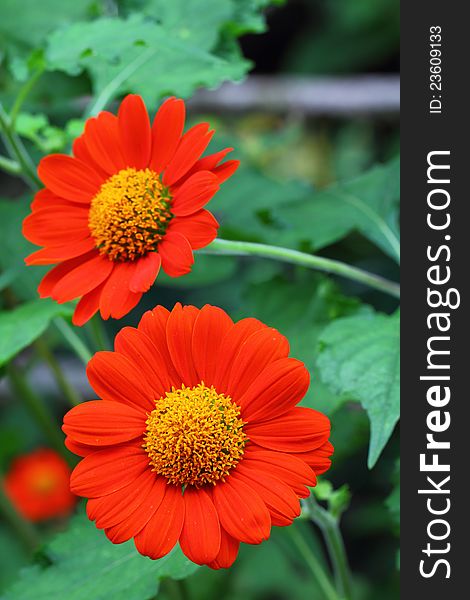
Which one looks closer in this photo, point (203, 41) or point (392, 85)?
point (203, 41)

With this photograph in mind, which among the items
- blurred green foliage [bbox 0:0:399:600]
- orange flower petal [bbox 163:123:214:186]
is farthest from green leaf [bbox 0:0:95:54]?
orange flower petal [bbox 163:123:214:186]

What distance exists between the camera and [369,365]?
2.52 feet

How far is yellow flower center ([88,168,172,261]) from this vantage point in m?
0.76

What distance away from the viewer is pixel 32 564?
2.76ft

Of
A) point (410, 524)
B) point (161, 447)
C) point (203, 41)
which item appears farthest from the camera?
point (203, 41)

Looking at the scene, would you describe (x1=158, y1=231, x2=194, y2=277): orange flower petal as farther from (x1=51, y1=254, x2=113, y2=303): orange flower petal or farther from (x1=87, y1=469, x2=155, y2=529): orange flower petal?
(x1=87, y1=469, x2=155, y2=529): orange flower petal

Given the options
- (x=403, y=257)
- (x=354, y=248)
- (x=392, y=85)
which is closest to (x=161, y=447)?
(x=403, y=257)

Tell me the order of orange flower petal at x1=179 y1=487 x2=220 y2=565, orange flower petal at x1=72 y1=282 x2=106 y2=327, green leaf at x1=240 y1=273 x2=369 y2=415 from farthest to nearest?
green leaf at x1=240 y1=273 x2=369 y2=415 → orange flower petal at x1=72 y1=282 x2=106 y2=327 → orange flower petal at x1=179 y1=487 x2=220 y2=565

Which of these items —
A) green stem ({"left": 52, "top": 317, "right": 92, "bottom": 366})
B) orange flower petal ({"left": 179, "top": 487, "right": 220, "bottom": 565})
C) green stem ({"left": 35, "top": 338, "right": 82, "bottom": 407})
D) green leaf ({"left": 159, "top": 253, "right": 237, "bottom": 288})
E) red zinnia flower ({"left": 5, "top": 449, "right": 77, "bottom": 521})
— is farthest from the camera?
red zinnia flower ({"left": 5, "top": 449, "right": 77, "bottom": 521})

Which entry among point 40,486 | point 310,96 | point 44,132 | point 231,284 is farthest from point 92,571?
point 310,96

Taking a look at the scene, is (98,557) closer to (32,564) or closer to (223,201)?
(32,564)

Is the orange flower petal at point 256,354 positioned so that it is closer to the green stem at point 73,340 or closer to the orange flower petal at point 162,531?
the orange flower petal at point 162,531

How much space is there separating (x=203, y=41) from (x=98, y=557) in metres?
0.59

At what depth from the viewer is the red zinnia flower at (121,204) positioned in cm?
73
